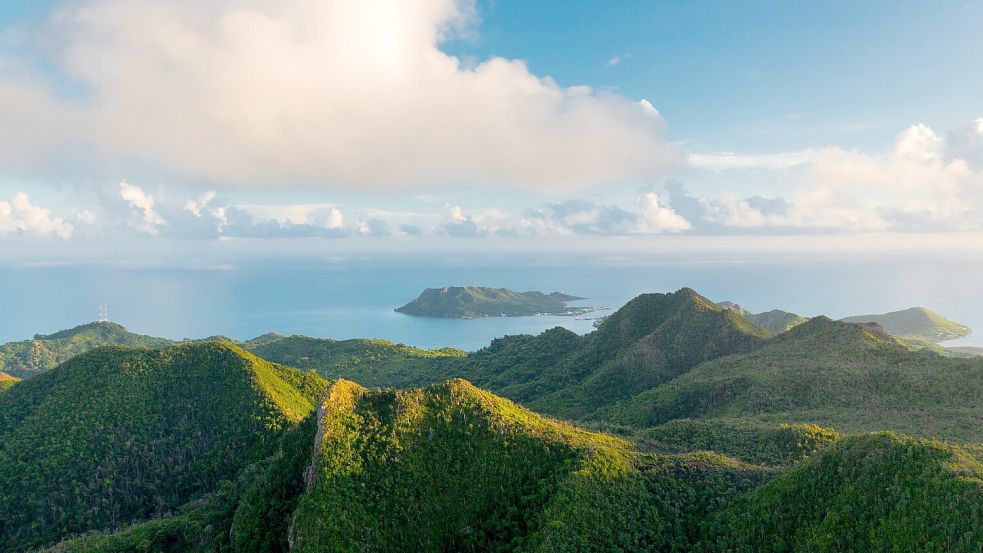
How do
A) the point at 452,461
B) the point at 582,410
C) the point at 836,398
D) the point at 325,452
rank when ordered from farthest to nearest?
the point at 582,410 < the point at 836,398 < the point at 452,461 < the point at 325,452

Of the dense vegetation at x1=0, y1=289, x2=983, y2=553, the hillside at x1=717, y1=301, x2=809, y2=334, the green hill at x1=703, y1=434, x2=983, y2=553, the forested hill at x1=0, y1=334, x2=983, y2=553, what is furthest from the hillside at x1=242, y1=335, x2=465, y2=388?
the hillside at x1=717, y1=301, x2=809, y2=334

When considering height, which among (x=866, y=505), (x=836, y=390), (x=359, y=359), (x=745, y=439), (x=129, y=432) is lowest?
(x=359, y=359)

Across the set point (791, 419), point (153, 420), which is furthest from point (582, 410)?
point (153, 420)

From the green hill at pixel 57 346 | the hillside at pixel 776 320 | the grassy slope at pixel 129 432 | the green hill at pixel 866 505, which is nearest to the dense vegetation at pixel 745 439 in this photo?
the green hill at pixel 866 505

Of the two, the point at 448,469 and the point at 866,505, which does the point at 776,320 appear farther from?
the point at 448,469

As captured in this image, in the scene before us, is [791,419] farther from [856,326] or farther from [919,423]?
[856,326]

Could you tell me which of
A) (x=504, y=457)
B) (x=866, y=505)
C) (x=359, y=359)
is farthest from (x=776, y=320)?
(x=504, y=457)
